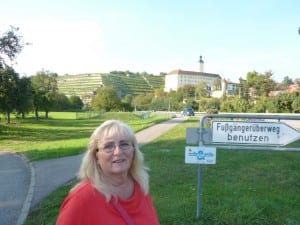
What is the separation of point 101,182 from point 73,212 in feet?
0.85

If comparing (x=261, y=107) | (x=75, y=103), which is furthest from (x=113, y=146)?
(x=75, y=103)

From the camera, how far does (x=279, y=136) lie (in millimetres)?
5742

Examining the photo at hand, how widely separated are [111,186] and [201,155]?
3507 millimetres

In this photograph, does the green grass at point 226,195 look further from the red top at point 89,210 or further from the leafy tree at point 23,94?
the leafy tree at point 23,94

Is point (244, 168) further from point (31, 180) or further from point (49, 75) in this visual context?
point (49, 75)

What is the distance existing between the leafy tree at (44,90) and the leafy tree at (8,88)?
1015 inches

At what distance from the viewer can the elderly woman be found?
7.55ft

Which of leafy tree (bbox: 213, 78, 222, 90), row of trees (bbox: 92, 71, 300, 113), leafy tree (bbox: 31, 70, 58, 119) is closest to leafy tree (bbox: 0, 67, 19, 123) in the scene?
row of trees (bbox: 92, 71, 300, 113)

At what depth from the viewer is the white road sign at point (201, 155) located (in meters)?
5.85

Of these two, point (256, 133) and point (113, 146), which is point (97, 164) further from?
point (256, 133)

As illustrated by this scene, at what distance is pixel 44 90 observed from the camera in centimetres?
5953

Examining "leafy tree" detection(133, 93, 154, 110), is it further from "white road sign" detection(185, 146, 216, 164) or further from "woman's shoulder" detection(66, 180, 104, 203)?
"woman's shoulder" detection(66, 180, 104, 203)

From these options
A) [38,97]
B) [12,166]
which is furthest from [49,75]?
[12,166]

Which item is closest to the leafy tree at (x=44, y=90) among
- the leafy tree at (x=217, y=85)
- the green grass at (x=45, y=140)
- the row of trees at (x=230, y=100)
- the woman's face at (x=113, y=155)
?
the green grass at (x=45, y=140)
